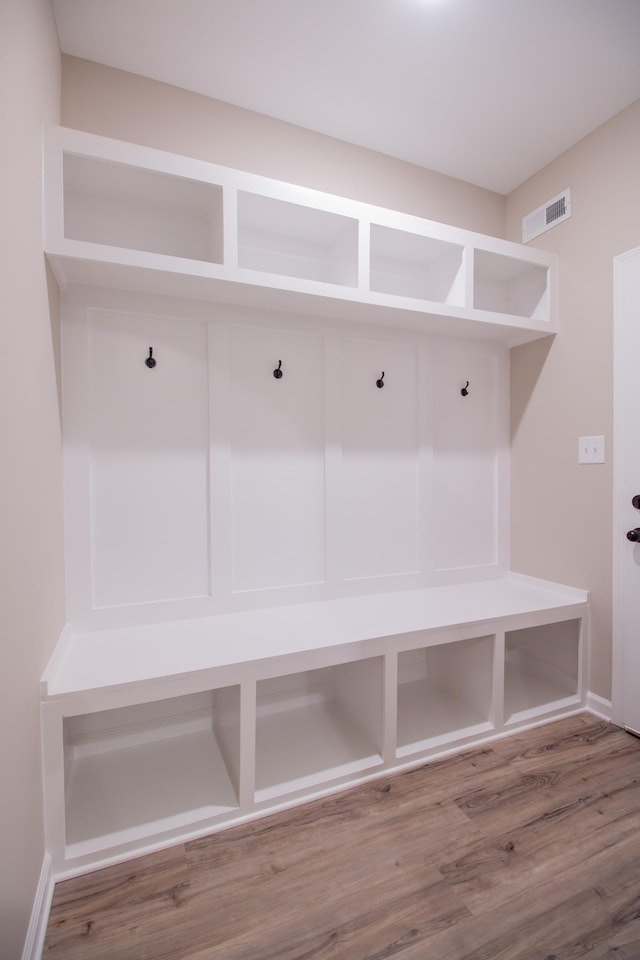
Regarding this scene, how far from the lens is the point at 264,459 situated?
197 cm

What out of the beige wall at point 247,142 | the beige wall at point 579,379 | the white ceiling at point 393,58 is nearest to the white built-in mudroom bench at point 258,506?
the beige wall at point 579,379

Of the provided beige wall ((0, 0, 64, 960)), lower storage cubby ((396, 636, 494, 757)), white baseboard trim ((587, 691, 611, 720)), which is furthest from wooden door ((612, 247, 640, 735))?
beige wall ((0, 0, 64, 960))

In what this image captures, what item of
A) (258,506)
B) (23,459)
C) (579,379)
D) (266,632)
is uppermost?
(579,379)

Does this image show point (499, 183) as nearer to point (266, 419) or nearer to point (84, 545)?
point (266, 419)

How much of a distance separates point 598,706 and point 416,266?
2338 mm

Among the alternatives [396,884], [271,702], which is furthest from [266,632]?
[396,884]

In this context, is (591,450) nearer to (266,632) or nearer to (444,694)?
(444,694)

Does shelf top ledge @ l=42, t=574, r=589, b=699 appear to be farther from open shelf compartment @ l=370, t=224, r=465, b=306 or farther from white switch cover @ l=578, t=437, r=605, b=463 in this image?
open shelf compartment @ l=370, t=224, r=465, b=306

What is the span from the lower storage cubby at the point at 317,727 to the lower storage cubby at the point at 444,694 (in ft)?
0.58

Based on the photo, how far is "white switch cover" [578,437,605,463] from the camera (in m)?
2.06

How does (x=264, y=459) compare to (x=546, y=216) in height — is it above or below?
below

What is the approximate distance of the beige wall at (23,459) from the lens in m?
0.95

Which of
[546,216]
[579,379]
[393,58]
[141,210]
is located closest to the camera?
[393,58]

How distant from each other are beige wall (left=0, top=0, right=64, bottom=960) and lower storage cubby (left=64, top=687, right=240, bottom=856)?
0.82 feet
